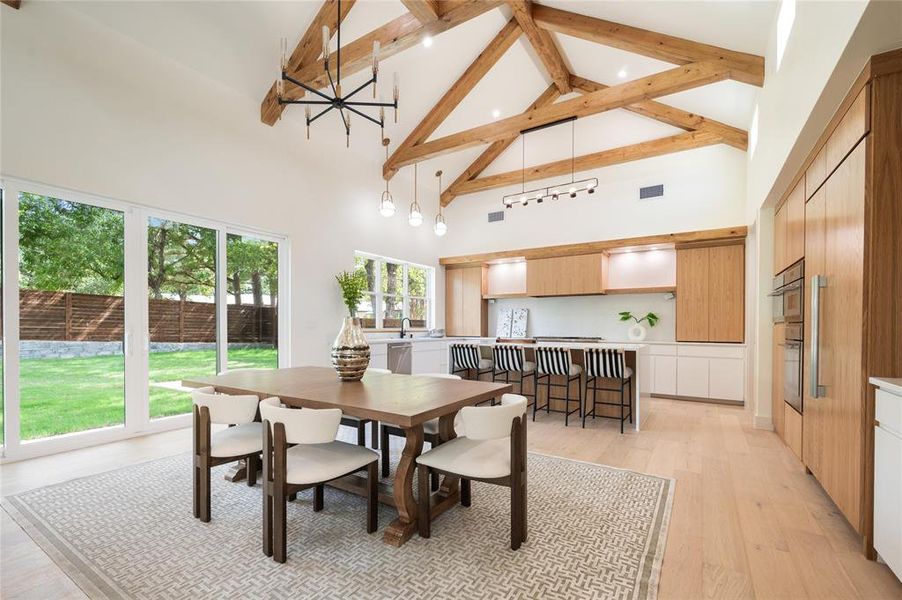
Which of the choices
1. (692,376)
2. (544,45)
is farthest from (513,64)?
(692,376)

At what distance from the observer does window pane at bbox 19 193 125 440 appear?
3242 millimetres

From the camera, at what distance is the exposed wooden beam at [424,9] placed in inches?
145

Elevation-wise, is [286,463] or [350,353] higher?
[350,353]

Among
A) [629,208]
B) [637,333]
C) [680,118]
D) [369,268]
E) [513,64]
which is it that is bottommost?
[637,333]

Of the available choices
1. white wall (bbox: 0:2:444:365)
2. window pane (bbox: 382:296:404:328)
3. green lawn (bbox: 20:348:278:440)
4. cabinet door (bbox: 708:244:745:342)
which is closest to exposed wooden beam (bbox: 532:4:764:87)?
cabinet door (bbox: 708:244:745:342)

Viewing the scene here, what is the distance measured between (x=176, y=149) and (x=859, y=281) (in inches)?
215

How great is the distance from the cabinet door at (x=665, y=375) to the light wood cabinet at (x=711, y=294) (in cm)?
37

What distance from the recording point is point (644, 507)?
240cm

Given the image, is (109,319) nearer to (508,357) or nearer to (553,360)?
(508,357)

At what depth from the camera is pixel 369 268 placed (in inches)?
262

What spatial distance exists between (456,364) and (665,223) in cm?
385

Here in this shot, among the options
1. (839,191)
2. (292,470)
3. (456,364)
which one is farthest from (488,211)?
(292,470)

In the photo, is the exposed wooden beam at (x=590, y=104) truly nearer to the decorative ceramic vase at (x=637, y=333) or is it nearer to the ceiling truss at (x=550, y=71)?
the ceiling truss at (x=550, y=71)

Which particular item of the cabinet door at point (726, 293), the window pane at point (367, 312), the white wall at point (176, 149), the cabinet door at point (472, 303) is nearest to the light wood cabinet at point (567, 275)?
the cabinet door at point (472, 303)
